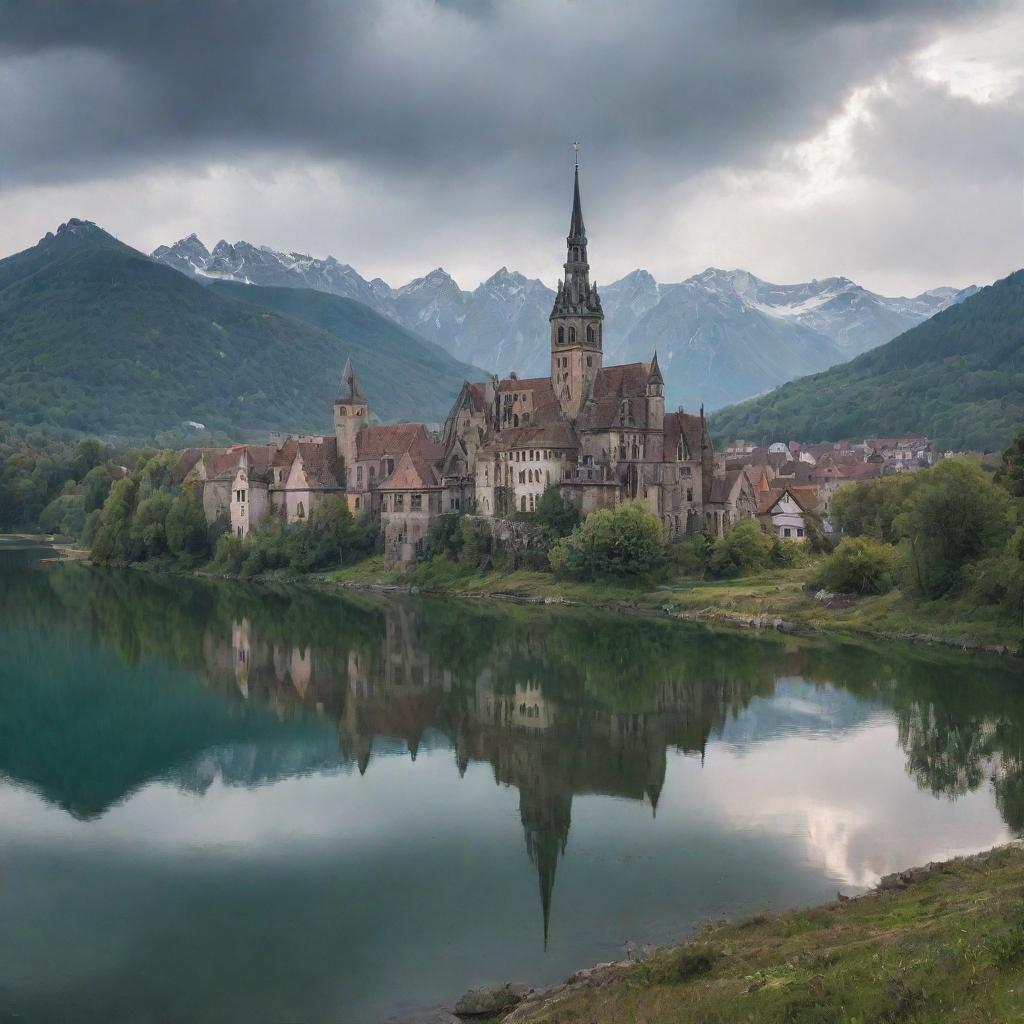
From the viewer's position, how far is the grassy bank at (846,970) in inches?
626

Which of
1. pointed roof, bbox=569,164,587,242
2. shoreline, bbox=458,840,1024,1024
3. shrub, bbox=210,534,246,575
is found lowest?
shoreline, bbox=458,840,1024,1024

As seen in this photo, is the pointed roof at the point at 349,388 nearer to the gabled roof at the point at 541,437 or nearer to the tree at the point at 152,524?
the tree at the point at 152,524

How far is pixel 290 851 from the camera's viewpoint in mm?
30969

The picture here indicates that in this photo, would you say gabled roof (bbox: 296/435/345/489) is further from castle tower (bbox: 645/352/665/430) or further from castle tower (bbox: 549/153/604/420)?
castle tower (bbox: 645/352/665/430)

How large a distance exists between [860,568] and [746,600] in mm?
6929

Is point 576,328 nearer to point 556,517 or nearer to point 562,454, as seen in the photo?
point 562,454

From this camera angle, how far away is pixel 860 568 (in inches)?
2731

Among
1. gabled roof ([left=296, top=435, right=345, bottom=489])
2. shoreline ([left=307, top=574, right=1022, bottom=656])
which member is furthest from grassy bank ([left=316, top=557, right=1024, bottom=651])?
gabled roof ([left=296, top=435, right=345, bottom=489])

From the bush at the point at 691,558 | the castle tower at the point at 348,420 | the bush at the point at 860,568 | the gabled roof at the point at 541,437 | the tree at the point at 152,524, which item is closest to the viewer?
the bush at the point at 860,568

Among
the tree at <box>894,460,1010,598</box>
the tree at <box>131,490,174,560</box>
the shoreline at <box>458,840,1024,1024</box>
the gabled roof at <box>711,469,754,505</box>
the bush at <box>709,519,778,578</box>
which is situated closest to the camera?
the shoreline at <box>458,840,1024,1024</box>

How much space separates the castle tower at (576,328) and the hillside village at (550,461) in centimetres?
10

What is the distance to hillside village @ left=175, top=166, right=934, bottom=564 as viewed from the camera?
86500 mm

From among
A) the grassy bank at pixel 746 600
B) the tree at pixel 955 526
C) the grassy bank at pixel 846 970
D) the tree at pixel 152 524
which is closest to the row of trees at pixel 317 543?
the grassy bank at pixel 746 600

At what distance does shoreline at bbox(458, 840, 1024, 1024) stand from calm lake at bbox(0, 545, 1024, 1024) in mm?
1364
